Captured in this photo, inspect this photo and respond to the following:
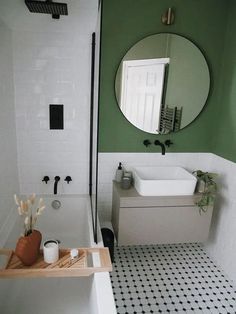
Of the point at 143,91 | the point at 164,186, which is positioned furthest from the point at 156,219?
the point at 143,91

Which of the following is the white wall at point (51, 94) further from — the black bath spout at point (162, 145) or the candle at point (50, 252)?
the candle at point (50, 252)

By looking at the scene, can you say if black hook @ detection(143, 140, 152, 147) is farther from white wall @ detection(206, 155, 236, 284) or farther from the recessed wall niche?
the recessed wall niche

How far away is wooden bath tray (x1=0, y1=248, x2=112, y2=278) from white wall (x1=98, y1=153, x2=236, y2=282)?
101 cm

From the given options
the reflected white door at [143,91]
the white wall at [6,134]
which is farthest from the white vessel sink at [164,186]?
the white wall at [6,134]

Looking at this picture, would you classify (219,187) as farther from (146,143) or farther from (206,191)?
(146,143)

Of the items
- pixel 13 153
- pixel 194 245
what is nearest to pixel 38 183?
pixel 13 153

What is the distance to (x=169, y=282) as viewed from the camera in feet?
7.16

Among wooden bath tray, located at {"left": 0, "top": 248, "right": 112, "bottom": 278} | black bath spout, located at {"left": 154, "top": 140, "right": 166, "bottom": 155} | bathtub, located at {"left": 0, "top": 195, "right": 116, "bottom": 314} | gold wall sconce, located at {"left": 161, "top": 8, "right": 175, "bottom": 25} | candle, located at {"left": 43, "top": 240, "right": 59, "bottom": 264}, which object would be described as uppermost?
gold wall sconce, located at {"left": 161, "top": 8, "right": 175, "bottom": 25}

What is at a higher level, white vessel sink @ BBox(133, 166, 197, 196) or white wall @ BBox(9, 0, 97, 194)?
white wall @ BBox(9, 0, 97, 194)

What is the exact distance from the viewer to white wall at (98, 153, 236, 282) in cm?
228

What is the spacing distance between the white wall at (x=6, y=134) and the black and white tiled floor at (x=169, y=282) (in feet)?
3.76

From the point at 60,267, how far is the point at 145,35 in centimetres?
211

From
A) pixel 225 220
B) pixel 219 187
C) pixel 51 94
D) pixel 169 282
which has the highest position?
pixel 51 94

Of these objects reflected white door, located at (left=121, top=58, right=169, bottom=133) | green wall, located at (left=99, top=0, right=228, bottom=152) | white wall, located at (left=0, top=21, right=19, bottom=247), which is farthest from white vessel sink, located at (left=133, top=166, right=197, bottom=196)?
white wall, located at (left=0, top=21, right=19, bottom=247)
